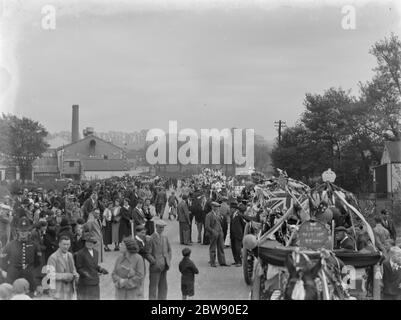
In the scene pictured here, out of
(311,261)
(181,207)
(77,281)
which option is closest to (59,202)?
(181,207)

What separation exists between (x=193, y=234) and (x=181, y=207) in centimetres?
393

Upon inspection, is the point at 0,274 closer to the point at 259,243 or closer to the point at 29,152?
the point at 259,243

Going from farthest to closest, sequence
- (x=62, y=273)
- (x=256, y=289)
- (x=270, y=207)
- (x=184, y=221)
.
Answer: (x=184, y=221) → (x=270, y=207) → (x=62, y=273) → (x=256, y=289)

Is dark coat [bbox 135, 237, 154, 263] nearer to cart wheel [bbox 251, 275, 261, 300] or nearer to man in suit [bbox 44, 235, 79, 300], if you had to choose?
man in suit [bbox 44, 235, 79, 300]

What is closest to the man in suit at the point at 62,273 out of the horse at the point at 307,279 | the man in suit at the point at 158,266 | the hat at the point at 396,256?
the man in suit at the point at 158,266

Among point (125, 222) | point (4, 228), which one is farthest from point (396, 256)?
point (125, 222)

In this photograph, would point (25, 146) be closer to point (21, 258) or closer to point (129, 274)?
point (21, 258)

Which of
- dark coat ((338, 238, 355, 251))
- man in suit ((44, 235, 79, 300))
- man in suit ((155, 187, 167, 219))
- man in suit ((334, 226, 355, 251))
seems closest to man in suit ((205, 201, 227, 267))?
man in suit ((334, 226, 355, 251))

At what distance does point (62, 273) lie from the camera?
8.61m

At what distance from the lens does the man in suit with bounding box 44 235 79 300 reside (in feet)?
28.3

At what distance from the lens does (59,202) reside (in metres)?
20.6

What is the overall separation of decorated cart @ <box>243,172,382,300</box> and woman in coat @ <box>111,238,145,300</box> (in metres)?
1.66

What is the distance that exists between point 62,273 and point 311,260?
3669 mm

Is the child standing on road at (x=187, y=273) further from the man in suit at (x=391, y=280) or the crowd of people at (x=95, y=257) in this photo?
the man in suit at (x=391, y=280)
